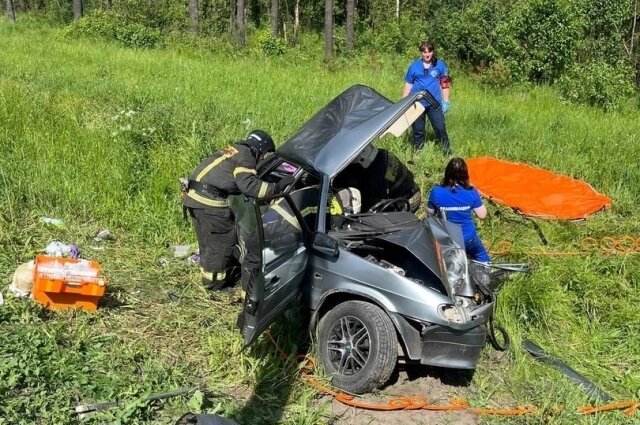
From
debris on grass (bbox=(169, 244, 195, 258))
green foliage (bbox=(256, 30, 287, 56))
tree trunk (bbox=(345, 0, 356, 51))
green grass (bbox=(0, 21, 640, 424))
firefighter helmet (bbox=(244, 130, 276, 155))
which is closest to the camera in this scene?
green grass (bbox=(0, 21, 640, 424))

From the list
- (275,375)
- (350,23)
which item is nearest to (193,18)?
(350,23)

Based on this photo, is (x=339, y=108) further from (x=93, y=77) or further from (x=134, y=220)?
(x=93, y=77)

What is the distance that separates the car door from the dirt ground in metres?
0.82

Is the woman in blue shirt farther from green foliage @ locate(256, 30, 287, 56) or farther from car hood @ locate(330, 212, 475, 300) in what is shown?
green foliage @ locate(256, 30, 287, 56)

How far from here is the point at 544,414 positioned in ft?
13.9

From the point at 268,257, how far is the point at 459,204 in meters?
2.26

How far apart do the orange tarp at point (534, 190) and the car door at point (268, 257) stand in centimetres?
399

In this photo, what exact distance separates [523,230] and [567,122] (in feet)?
19.1

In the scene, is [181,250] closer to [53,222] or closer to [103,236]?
[103,236]

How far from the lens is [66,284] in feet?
16.3

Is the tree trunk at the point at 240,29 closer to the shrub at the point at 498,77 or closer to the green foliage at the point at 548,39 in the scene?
the shrub at the point at 498,77

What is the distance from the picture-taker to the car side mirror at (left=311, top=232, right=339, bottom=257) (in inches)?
174

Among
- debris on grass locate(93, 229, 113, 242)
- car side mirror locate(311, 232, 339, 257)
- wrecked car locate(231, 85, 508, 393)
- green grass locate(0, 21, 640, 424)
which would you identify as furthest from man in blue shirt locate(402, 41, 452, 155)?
car side mirror locate(311, 232, 339, 257)

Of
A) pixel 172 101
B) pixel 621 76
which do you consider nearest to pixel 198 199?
pixel 172 101
